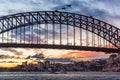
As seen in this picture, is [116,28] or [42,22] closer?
[42,22]

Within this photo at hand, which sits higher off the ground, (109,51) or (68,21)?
(68,21)

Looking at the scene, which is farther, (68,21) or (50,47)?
(68,21)

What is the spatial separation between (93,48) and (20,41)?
14436 millimetres

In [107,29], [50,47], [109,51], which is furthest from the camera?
[107,29]

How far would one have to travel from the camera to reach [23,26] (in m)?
85.1

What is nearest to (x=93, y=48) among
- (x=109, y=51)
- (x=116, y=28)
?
(x=109, y=51)

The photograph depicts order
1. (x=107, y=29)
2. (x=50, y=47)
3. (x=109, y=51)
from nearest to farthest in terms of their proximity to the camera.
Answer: (x=50, y=47) → (x=109, y=51) → (x=107, y=29)

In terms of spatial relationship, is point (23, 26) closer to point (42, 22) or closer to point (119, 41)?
point (42, 22)

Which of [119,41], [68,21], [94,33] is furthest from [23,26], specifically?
[119,41]

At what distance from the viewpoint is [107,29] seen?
9156cm

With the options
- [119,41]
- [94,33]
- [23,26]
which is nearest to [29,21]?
[23,26]

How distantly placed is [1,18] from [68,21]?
14.2 metres

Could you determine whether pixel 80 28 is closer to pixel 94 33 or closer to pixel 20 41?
pixel 94 33

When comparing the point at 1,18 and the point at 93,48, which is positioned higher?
the point at 1,18
